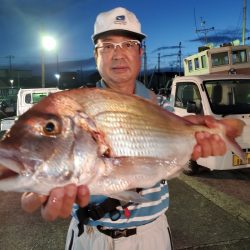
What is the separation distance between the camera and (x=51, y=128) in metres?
1.88

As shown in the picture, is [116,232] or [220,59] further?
[220,59]

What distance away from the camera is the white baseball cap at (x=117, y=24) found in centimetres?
282

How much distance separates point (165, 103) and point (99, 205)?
108 cm

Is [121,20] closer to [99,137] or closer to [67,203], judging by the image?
[99,137]

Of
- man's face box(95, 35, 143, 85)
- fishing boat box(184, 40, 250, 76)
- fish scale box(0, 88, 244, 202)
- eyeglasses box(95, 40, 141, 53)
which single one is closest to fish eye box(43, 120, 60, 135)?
fish scale box(0, 88, 244, 202)

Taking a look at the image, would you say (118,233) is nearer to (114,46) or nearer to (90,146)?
(90,146)

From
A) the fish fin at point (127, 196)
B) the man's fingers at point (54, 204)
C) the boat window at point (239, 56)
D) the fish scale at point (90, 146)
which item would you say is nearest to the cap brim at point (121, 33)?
the fish scale at point (90, 146)

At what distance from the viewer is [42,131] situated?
1.86m

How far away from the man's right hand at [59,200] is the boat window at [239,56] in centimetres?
1527

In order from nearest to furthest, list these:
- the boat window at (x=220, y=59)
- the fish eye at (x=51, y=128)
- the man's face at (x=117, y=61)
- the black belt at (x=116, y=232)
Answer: the fish eye at (x=51, y=128) → the black belt at (x=116, y=232) → the man's face at (x=117, y=61) → the boat window at (x=220, y=59)

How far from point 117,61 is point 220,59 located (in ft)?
45.4

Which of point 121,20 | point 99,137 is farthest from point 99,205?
point 121,20

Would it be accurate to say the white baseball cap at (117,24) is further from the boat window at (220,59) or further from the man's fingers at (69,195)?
the boat window at (220,59)

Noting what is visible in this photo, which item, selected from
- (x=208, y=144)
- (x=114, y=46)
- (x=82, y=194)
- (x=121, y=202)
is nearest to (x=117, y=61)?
(x=114, y=46)
